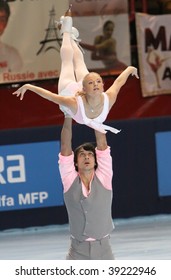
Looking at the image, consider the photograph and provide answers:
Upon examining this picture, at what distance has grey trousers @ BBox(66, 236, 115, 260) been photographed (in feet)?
18.7

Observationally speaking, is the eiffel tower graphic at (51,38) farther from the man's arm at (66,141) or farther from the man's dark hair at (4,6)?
the man's arm at (66,141)

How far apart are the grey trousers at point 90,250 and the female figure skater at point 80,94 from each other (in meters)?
0.64

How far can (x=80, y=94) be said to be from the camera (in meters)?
5.75

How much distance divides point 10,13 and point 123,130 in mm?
2239

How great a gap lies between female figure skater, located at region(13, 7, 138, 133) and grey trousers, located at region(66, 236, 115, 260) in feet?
2.11

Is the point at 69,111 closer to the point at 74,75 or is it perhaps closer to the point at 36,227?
the point at 74,75

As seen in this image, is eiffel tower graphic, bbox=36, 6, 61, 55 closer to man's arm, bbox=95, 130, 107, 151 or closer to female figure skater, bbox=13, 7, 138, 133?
female figure skater, bbox=13, 7, 138, 133

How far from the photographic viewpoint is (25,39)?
41.1 ft

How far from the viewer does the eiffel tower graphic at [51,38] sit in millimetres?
12469

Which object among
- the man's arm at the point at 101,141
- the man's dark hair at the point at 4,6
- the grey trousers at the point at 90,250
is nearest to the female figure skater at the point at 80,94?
the man's arm at the point at 101,141

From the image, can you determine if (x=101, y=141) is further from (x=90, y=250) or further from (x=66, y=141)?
(x=90, y=250)

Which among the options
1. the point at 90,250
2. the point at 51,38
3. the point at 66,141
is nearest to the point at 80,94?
the point at 66,141

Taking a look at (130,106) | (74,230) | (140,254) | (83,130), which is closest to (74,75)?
(74,230)

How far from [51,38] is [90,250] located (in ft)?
23.5
